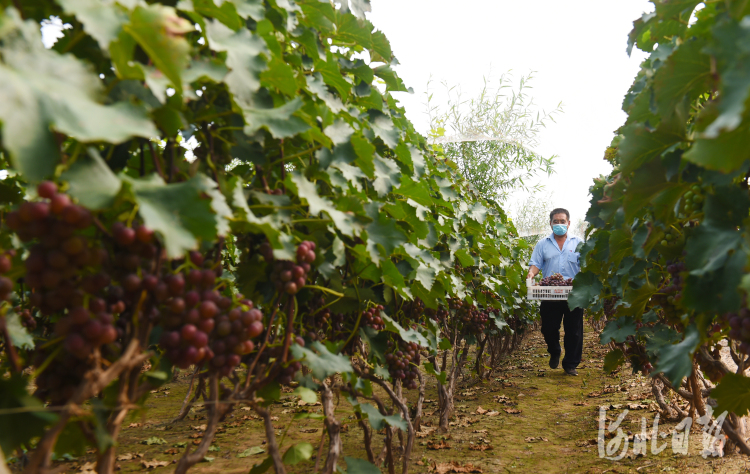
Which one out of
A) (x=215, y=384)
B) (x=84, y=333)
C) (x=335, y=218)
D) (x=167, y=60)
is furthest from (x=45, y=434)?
(x=335, y=218)

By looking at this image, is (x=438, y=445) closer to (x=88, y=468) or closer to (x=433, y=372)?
(x=433, y=372)

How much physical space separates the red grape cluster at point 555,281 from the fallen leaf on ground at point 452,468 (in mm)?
3838

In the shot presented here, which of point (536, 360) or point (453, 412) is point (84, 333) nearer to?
point (453, 412)

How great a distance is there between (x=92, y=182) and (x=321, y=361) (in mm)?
883

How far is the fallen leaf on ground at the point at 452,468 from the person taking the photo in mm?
3580

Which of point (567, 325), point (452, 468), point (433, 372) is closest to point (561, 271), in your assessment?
point (567, 325)

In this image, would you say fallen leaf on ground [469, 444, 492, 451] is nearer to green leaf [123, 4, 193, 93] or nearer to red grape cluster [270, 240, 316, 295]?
red grape cluster [270, 240, 316, 295]

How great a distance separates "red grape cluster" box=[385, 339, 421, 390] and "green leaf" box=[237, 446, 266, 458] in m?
2.04

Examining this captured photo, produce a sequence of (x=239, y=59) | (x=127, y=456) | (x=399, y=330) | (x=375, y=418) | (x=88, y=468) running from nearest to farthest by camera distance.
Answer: (x=239, y=59) < (x=375, y=418) < (x=399, y=330) < (x=88, y=468) < (x=127, y=456)

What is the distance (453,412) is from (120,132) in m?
5.08

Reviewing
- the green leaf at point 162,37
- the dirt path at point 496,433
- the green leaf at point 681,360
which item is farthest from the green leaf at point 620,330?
the green leaf at point 162,37

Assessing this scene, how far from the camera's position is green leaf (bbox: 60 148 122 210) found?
2.68ft

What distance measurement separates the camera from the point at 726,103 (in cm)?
81

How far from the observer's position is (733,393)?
5.45 ft
